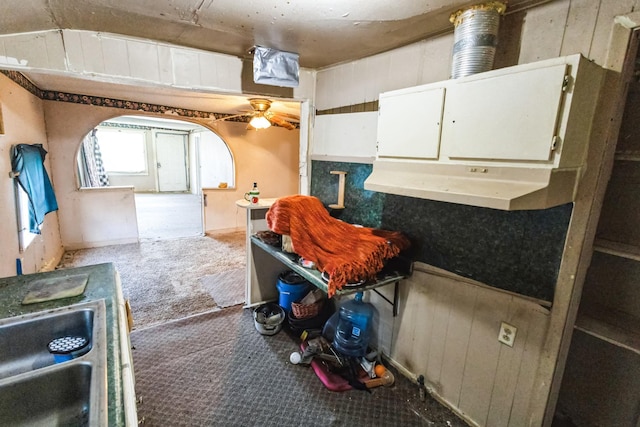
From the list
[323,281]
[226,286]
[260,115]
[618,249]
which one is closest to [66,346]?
[323,281]

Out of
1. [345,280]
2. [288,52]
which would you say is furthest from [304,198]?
[288,52]

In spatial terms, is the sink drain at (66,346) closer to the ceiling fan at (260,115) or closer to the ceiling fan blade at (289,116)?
the ceiling fan at (260,115)

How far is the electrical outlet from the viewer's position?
54.9 inches

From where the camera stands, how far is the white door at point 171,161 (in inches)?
372

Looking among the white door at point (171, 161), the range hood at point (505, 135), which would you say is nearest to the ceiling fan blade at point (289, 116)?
the range hood at point (505, 135)

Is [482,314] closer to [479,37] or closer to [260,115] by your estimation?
[479,37]

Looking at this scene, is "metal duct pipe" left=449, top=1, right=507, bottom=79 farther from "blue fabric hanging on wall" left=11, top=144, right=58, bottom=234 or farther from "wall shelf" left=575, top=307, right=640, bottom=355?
"blue fabric hanging on wall" left=11, top=144, right=58, bottom=234

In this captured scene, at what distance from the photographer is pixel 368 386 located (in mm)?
1838

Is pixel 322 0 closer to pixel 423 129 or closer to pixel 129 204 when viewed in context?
pixel 423 129

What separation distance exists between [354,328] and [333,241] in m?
0.73

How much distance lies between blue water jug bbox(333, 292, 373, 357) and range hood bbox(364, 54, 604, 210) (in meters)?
1.08

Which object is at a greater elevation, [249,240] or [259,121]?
[259,121]

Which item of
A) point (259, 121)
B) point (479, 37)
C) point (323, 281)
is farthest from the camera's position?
point (259, 121)

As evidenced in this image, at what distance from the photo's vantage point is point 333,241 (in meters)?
1.76
